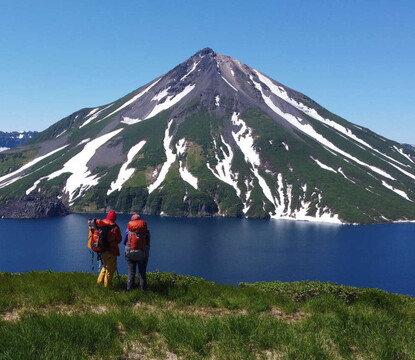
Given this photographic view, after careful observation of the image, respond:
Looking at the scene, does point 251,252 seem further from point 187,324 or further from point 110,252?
point 187,324

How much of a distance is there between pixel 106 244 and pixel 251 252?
371 feet

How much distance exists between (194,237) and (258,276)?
58.1 meters

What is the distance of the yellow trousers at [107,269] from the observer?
42.7 feet

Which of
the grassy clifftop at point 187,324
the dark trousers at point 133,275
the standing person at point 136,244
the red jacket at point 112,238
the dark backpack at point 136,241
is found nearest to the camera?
the grassy clifftop at point 187,324

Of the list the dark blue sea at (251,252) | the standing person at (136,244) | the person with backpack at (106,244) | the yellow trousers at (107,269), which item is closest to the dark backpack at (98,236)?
the person with backpack at (106,244)

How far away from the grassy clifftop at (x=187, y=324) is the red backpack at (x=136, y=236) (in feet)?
5.08

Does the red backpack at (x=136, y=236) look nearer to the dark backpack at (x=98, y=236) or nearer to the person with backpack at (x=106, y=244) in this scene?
the person with backpack at (x=106, y=244)

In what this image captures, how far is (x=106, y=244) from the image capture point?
13664 mm

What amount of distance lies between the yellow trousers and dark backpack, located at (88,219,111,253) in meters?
0.28

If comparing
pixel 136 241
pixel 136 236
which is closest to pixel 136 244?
pixel 136 241

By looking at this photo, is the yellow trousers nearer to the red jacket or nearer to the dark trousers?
the red jacket

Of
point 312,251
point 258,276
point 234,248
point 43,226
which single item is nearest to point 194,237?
point 234,248

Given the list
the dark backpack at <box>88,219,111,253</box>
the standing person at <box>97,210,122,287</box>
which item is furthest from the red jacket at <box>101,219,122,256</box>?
the dark backpack at <box>88,219,111,253</box>

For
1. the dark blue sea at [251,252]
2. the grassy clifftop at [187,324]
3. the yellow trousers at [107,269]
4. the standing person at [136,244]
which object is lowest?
the dark blue sea at [251,252]
